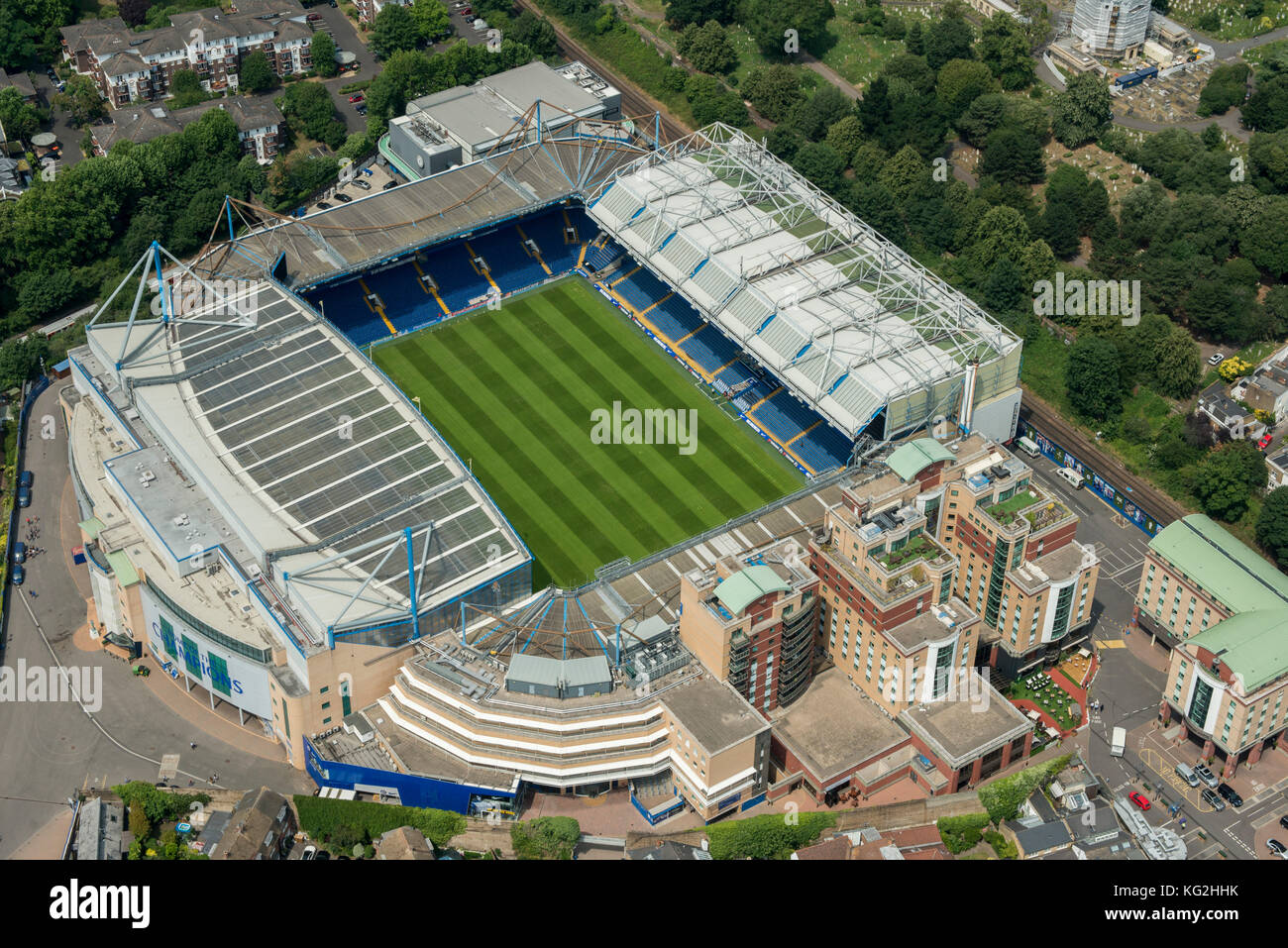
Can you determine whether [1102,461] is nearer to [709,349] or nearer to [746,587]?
[709,349]

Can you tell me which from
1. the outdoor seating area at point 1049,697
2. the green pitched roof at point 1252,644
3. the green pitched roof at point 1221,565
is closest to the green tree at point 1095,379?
the green pitched roof at point 1221,565

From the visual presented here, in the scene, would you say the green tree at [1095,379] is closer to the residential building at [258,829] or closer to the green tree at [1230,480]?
the green tree at [1230,480]

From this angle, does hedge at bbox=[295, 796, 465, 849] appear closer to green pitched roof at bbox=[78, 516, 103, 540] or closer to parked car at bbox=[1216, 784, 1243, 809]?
green pitched roof at bbox=[78, 516, 103, 540]

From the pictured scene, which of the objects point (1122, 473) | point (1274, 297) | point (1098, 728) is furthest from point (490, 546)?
point (1274, 297)

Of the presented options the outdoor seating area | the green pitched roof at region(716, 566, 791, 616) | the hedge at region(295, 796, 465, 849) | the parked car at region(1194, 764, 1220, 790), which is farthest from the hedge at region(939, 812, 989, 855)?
the hedge at region(295, 796, 465, 849)

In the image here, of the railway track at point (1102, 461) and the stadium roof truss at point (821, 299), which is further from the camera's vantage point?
the railway track at point (1102, 461)

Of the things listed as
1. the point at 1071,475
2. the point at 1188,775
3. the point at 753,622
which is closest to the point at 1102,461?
the point at 1071,475
